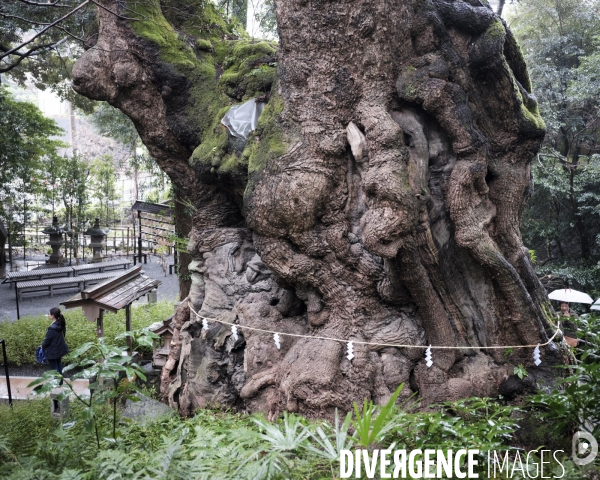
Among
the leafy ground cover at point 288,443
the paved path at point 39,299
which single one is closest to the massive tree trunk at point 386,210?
the leafy ground cover at point 288,443

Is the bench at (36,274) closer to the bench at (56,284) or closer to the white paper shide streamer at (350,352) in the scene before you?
the bench at (56,284)

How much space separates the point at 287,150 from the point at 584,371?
3222 mm

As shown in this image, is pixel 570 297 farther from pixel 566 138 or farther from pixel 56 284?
pixel 56 284

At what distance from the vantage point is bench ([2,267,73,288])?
1342cm

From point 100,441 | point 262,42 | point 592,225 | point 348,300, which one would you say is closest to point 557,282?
point 592,225

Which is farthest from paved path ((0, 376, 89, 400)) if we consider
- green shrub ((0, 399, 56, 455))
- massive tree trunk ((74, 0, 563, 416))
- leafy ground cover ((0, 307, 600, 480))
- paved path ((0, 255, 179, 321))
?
paved path ((0, 255, 179, 321))

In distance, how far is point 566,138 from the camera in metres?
11.8

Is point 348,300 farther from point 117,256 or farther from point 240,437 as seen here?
point 117,256

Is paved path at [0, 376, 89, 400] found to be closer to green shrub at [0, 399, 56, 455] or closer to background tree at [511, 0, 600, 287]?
green shrub at [0, 399, 56, 455]

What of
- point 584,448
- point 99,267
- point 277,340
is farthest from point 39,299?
point 584,448

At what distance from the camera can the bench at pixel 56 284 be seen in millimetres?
13603

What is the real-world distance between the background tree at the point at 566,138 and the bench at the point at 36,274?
41.8 feet

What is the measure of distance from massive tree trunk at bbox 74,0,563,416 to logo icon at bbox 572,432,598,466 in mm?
1501

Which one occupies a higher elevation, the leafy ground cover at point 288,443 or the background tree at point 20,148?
the background tree at point 20,148
